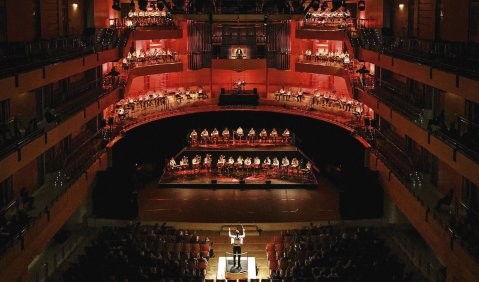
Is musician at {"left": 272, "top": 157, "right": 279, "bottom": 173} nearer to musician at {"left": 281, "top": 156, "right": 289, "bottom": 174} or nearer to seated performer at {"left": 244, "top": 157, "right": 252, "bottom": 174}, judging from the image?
musician at {"left": 281, "top": 156, "right": 289, "bottom": 174}

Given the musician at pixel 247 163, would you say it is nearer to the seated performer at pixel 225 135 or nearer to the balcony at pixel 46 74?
the seated performer at pixel 225 135

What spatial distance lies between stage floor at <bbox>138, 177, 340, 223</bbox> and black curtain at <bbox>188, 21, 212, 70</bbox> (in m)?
8.97

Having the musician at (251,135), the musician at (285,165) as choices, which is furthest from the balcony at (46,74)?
the musician at (285,165)

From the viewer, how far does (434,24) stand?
88.7 ft

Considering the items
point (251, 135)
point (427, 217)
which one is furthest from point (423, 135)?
point (251, 135)

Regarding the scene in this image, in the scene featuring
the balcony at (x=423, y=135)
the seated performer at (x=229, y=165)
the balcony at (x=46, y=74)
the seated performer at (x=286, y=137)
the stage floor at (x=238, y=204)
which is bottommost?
the stage floor at (x=238, y=204)

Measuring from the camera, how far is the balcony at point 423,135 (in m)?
16.4

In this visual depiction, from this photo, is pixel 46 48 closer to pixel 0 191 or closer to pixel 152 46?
pixel 0 191

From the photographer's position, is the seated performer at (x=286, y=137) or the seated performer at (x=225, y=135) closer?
the seated performer at (x=225, y=135)

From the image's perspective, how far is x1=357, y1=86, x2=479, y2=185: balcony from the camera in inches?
644

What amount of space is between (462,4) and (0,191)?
666 inches

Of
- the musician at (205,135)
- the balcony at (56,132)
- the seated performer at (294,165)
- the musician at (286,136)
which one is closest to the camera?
the balcony at (56,132)

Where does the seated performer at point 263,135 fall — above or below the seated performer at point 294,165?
above

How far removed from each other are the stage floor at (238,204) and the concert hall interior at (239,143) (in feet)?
0.47
